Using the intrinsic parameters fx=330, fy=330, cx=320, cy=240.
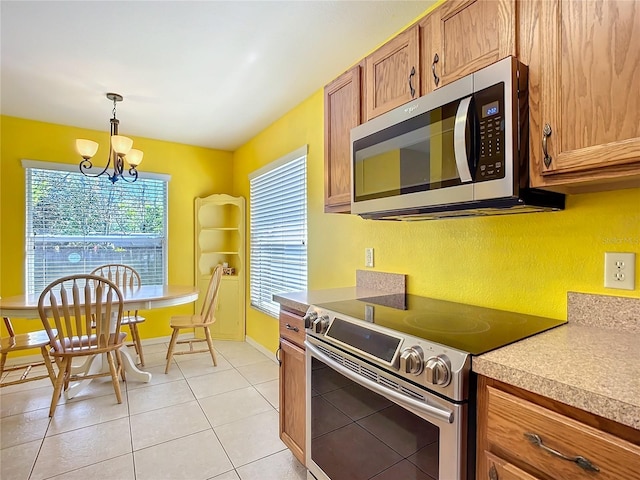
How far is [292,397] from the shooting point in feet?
5.60

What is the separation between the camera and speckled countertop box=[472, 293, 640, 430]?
65cm

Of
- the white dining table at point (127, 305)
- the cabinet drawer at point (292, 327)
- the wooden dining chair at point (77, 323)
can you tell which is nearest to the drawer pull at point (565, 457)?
the cabinet drawer at point (292, 327)

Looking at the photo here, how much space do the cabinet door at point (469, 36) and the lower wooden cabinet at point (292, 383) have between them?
1255 millimetres

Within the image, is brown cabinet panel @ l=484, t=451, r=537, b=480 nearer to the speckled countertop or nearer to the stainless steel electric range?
the stainless steel electric range

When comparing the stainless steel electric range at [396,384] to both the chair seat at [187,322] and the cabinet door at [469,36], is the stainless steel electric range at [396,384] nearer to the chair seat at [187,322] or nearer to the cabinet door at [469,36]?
the cabinet door at [469,36]

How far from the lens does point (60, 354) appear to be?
223cm

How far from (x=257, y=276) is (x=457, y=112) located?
117 inches

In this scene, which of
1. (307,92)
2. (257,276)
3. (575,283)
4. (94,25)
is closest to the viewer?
(575,283)

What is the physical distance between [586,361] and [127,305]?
105 inches

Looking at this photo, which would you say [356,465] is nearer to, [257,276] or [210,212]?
[257,276]

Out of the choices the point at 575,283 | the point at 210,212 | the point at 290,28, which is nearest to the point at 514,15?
the point at 575,283

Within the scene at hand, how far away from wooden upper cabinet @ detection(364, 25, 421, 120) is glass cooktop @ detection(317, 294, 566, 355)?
915 millimetres

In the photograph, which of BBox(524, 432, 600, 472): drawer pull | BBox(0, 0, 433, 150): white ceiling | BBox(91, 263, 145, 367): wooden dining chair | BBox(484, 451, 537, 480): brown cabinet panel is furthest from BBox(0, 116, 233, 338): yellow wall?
BBox(524, 432, 600, 472): drawer pull

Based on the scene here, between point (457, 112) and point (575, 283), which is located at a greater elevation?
point (457, 112)
